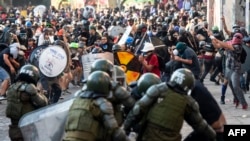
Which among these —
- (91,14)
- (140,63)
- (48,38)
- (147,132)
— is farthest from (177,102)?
(91,14)

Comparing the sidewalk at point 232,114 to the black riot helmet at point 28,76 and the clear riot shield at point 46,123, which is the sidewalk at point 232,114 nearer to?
the black riot helmet at point 28,76

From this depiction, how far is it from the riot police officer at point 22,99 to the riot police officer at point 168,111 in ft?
5.83

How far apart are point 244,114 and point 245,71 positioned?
2994 mm

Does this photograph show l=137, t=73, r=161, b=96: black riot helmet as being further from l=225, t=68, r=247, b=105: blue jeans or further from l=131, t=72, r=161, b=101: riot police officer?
l=225, t=68, r=247, b=105: blue jeans

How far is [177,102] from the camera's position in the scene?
26.3 ft

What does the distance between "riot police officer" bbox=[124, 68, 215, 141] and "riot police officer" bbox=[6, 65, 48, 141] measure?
178 cm

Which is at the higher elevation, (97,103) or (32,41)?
(97,103)

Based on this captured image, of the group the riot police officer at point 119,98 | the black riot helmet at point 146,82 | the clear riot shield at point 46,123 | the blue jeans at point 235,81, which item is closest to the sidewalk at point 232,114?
the blue jeans at point 235,81

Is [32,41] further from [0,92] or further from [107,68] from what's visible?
[107,68]

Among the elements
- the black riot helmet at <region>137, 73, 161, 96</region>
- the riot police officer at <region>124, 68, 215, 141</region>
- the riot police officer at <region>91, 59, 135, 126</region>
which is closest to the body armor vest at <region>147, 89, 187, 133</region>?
the riot police officer at <region>124, 68, 215, 141</region>

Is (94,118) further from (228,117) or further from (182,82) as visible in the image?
(228,117)

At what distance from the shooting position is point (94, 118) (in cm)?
761

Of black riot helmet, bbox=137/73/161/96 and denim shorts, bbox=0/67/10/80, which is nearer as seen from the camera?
black riot helmet, bbox=137/73/161/96

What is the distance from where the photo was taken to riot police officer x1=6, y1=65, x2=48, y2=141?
957cm
